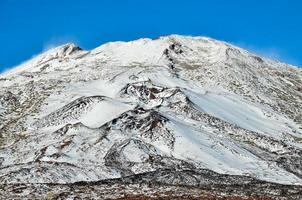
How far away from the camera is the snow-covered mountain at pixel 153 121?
191ft

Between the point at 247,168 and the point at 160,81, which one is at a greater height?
the point at 160,81

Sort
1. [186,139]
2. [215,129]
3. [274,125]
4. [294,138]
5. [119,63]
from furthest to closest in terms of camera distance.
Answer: [119,63]
[274,125]
[294,138]
[215,129]
[186,139]

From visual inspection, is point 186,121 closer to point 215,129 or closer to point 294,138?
point 215,129

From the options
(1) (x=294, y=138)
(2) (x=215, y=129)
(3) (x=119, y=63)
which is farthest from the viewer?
(3) (x=119, y=63)

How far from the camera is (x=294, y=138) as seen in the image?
7894cm

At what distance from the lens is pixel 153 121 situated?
70.8m

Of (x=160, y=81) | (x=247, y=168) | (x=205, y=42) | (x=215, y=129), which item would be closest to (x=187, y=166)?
(x=247, y=168)

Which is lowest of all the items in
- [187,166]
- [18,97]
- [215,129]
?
[187,166]

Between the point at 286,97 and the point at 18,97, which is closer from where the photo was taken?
the point at 18,97

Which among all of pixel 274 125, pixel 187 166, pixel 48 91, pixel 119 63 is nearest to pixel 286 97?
pixel 274 125

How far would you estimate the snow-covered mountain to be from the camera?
58303 millimetres

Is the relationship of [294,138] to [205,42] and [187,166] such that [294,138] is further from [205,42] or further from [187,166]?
[205,42]

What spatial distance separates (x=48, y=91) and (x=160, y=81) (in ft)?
56.7

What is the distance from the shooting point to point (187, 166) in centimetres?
5972
